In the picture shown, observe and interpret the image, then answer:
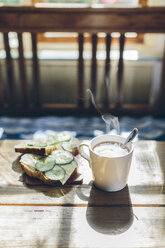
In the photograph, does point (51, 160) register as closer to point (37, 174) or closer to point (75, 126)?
point (37, 174)

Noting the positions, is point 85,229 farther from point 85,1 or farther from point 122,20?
point 85,1

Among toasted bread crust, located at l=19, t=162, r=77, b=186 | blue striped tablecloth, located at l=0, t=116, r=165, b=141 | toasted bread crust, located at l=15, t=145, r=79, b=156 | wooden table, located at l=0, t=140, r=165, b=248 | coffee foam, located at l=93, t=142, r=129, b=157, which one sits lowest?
blue striped tablecloth, located at l=0, t=116, r=165, b=141

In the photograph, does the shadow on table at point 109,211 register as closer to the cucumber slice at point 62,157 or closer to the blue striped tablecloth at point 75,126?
the cucumber slice at point 62,157

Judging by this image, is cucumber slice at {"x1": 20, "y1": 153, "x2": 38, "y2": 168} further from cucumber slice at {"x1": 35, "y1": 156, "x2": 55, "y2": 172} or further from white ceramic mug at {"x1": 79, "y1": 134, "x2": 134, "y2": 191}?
white ceramic mug at {"x1": 79, "y1": 134, "x2": 134, "y2": 191}

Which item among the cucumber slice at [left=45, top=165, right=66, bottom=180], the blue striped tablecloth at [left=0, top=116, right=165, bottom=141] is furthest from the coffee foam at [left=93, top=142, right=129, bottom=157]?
the blue striped tablecloth at [left=0, top=116, right=165, bottom=141]

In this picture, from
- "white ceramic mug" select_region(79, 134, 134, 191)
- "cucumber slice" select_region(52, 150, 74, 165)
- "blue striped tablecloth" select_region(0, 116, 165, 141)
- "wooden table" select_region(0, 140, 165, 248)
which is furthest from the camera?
"blue striped tablecloth" select_region(0, 116, 165, 141)

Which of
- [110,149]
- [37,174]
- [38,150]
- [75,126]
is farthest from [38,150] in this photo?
[75,126]

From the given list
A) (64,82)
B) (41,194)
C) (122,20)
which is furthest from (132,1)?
(41,194)
